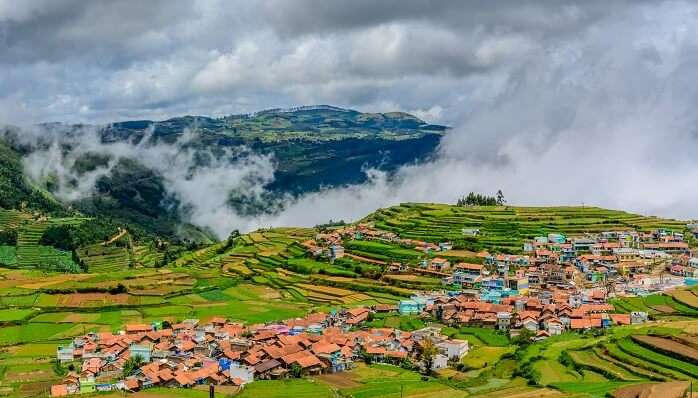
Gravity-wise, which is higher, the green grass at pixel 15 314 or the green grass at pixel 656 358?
the green grass at pixel 656 358

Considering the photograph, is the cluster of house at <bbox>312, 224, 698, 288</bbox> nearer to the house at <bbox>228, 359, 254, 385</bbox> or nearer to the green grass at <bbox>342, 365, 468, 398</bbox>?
the green grass at <bbox>342, 365, 468, 398</bbox>

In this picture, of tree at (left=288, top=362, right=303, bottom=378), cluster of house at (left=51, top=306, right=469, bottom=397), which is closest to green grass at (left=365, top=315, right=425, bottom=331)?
cluster of house at (left=51, top=306, right=469, bottom=397)

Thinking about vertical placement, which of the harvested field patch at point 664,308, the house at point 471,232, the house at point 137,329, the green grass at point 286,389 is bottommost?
the green grass at point 286,389

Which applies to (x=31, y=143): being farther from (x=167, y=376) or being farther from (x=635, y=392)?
(x=635, y=392)

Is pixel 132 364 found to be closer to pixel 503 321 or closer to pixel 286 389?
pixel 286 389

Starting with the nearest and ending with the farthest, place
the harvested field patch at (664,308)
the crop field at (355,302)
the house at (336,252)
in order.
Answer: the crop field at (355,302), the harvested field patch at (664,308), the house at (336,252)

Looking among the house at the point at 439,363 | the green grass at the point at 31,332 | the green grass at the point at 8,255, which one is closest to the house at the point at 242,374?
the house at the point at 439,363

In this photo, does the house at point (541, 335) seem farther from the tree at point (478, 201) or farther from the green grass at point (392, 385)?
the tree at point (478, 201)
